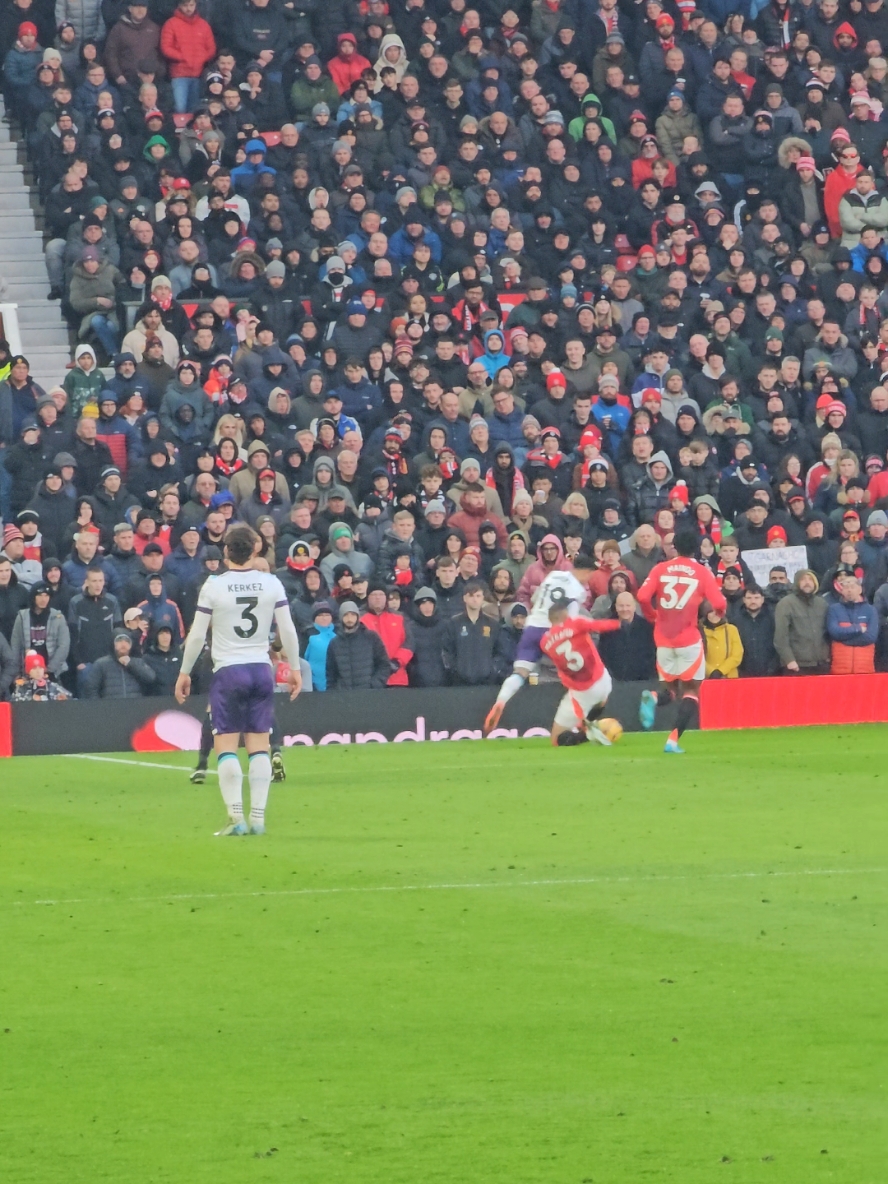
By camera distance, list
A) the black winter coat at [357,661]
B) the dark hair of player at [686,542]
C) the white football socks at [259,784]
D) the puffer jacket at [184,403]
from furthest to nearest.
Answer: the puffer jacket at [184,403] < the black winter coat at [357,661] < the dark hair of player at [686,542] < the white football socks at [259,784]

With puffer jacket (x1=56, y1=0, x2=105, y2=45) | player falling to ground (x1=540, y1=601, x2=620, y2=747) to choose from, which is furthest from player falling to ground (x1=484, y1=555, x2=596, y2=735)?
puffer jacket (x1=56, y1=0, x2=105, y2=45)

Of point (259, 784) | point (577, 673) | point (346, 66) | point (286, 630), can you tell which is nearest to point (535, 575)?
point (577, 673)

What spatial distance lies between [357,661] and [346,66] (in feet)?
33.3

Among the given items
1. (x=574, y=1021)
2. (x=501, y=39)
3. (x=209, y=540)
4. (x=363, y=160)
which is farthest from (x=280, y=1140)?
(x=501, y=39)

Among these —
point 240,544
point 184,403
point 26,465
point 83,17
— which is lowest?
point 240,544

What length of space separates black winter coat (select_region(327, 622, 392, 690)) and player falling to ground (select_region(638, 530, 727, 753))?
11.0ft

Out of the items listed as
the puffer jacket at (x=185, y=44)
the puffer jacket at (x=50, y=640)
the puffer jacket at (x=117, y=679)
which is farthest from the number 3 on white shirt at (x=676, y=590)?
the puffer jacket at (x=185, y=44)

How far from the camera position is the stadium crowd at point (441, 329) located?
2345 cm

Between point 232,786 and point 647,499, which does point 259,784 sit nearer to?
point 232,786

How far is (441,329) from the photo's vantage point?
86.5 feet

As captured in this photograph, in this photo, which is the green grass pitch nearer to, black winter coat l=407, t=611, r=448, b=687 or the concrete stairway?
black winter coat l=407, t=611, r=448, b=687

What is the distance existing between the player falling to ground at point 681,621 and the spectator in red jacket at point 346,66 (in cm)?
1133

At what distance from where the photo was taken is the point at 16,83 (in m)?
28.3

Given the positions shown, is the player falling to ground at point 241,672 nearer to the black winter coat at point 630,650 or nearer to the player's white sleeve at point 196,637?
the player's white sleeve at point 196,637
